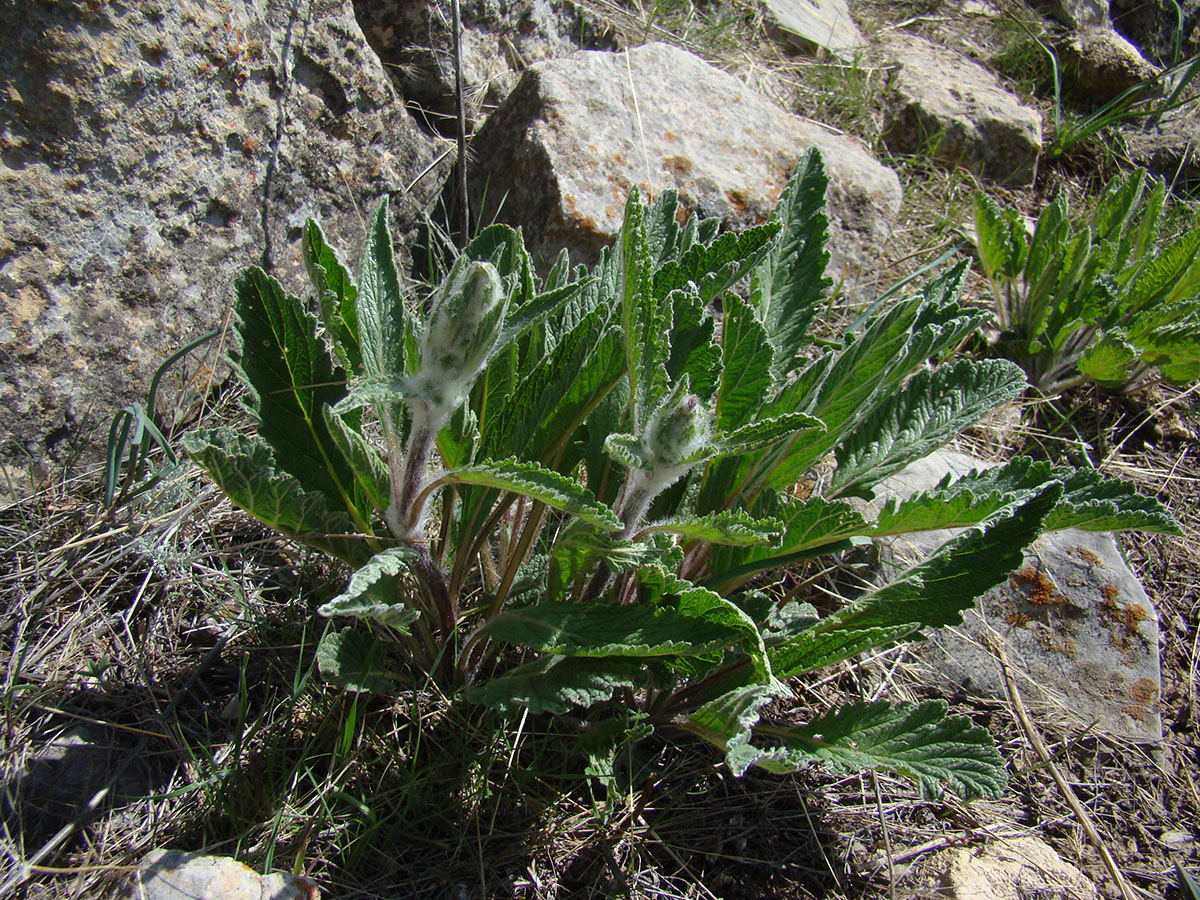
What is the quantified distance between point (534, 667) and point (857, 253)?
2.04 metres

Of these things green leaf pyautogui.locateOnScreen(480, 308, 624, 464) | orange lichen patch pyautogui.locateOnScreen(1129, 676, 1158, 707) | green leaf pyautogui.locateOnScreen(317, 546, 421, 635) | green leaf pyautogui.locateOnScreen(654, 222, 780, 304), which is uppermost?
green leaf pyautogui.locateOnScreen(654, 222, 780, 304)

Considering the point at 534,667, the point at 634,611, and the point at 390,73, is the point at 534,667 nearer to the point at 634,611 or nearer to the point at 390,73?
the point at 634,611

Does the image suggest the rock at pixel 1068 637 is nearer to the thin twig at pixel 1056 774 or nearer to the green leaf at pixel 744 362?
the thin twig at pixel 1056 774

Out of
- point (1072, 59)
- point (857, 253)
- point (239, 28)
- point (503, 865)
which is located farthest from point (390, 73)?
point (1072, 59)

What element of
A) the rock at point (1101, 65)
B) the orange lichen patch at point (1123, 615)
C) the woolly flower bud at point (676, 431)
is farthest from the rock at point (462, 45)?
the rock at point (1101, 65)

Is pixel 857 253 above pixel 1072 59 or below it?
below

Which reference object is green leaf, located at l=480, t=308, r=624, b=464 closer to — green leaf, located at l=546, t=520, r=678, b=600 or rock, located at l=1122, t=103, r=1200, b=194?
green leaf, located at l=546, t=520, r=678, b=600

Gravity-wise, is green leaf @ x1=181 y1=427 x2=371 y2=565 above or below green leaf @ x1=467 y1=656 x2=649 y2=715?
above

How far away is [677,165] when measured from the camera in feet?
8.91

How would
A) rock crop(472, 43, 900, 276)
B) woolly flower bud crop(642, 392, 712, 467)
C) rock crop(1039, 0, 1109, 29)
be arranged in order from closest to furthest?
1. woolly flower bud crop(642, 392, 712, 467)
2. rock crop(472, 43, 900, 276)
3. rock crop(1039, 0, 1109, 29)

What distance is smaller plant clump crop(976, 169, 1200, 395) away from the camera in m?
2.61

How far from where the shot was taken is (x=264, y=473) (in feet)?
4.10

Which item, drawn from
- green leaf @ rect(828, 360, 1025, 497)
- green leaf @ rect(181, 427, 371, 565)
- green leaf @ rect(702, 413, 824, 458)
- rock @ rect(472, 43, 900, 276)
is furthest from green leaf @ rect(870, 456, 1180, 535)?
rock @ rect(472, 43, 900, 276)

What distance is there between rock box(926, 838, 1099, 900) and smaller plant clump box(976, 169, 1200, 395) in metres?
1.57
